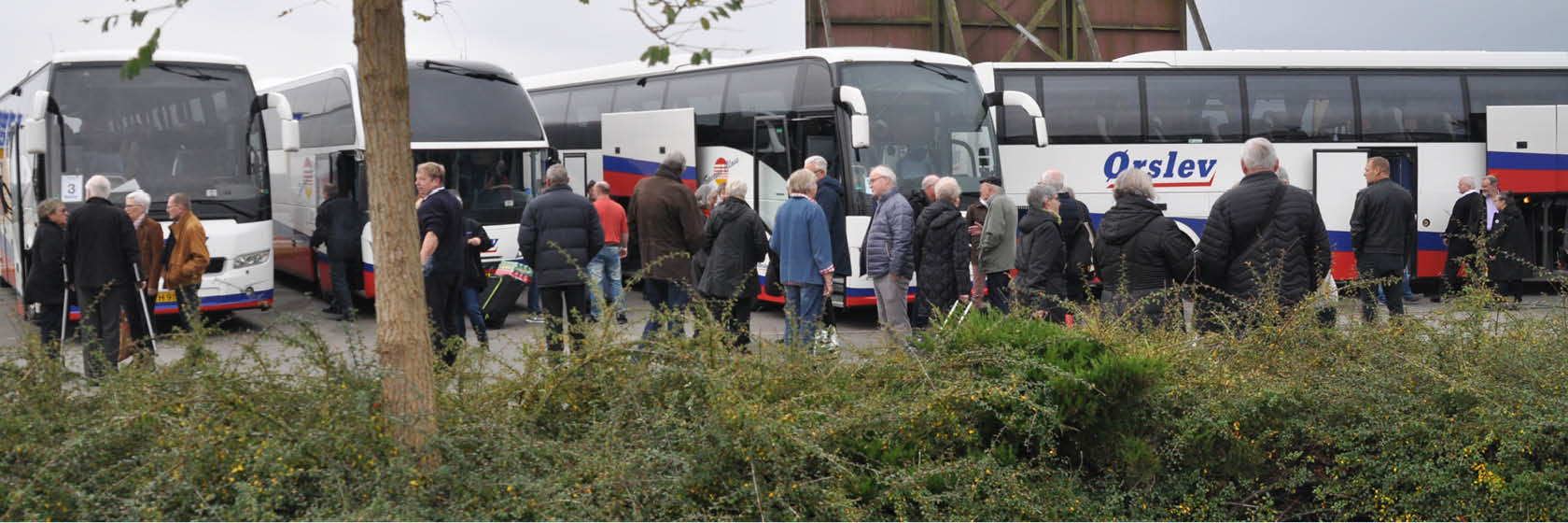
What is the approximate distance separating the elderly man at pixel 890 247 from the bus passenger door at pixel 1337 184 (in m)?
8.04

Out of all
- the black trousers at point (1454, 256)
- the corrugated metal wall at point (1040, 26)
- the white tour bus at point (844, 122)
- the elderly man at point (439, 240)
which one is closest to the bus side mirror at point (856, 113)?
the white tour bus at point (844, 122)

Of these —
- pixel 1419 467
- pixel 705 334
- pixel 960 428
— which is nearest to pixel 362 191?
pixel 705 334

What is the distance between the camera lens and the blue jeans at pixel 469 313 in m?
9.66

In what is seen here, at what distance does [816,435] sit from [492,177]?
1025 centimetres

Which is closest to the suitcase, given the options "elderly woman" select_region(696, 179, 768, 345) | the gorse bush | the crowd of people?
the crowd of people

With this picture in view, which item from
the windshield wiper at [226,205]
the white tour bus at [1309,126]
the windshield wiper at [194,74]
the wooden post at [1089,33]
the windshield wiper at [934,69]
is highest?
the wooden post at [1089,33]

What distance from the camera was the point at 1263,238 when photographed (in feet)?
25.5

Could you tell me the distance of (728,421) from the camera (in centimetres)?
502

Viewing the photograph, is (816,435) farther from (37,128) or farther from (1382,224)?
(37,128)

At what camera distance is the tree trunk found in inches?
194

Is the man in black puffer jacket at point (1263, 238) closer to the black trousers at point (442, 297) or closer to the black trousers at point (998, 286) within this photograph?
the black trousers at point (998, 286)

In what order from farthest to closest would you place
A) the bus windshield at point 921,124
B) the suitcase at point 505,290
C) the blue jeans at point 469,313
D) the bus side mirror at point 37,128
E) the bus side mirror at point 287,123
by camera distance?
the bus windshield at point 921,124
the bus side mirror at point 287,123
the bus side mirror at point 37,128
the suitcase at point 505,290
the blue jeans at point 469,313

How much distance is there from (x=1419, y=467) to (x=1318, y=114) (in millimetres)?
12136

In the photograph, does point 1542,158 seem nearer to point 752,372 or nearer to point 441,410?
point 752,372
